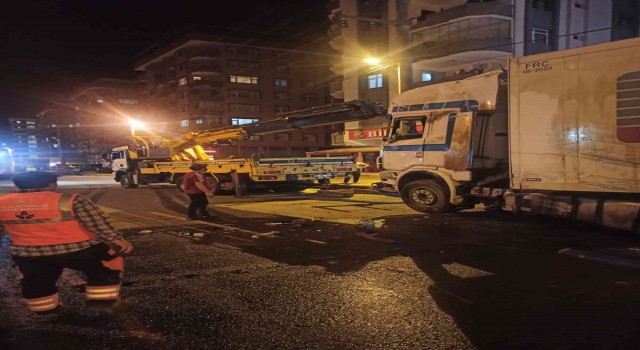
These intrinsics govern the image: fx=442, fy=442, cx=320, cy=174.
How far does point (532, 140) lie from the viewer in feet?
28.5

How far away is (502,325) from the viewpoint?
3.81m

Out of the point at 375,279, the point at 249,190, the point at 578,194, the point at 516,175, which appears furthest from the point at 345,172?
the point at 375,279

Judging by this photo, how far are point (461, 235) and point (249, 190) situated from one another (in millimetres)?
10963

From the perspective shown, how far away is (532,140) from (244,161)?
33.3ft

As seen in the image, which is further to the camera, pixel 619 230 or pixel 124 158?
pixel 124 158

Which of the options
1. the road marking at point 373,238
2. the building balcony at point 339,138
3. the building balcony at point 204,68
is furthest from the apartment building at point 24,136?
the road marking at point 373,238

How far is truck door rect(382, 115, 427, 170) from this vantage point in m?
10.5

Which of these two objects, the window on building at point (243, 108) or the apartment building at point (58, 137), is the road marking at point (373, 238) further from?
the apartment building at point (58, 137)

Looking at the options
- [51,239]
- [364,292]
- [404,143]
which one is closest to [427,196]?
[404,143]

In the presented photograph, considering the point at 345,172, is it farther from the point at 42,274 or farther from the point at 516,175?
the point at 42,274

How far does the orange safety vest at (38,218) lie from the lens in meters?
3.52

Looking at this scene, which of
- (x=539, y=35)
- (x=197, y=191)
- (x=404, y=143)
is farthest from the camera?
(x=539, y=35)

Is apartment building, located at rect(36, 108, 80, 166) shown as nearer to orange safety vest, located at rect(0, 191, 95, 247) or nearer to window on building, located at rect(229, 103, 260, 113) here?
window on building, located at rect(229, 103, 260, 113)

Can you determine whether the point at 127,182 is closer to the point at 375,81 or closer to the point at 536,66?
the point at 536,66
